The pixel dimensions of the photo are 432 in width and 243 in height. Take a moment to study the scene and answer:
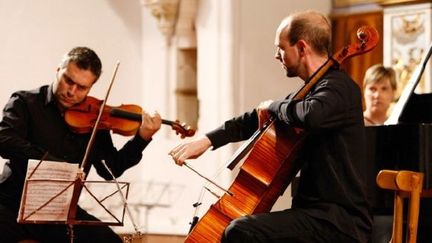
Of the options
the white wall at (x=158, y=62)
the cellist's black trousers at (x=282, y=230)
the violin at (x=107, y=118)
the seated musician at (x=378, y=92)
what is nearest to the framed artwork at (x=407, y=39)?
the white wall at (x=158, y=62)

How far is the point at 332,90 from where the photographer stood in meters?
3.12

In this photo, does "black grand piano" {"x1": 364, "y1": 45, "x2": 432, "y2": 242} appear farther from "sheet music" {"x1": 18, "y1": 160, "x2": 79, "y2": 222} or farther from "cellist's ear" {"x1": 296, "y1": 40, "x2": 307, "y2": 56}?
"sheet music" {"x1": 18, "y1": 160, "x2": 79, "y2": 222}

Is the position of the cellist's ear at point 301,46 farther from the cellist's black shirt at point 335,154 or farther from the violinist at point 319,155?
the cellist's black shirt at point 335,154

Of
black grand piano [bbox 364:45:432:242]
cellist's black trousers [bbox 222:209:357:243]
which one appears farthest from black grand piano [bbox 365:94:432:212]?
cellist's black trousers [bbox 222:209:357:243]

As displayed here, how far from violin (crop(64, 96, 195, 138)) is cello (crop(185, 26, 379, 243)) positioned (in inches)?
37.7

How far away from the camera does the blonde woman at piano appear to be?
515 centimetres

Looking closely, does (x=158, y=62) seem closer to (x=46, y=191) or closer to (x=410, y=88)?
(x=410, y=88)

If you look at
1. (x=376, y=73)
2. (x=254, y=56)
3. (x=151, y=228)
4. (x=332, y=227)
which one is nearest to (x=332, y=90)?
(x=332, y=227)

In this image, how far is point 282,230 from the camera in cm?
309

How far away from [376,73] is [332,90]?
2.15 metres

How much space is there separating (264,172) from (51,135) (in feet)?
4.36

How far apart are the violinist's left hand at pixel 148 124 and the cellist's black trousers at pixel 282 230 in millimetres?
1139

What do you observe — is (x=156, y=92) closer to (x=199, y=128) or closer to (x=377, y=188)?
(x=199, y=128)

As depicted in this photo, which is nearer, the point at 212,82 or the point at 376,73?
the point at 376,73
